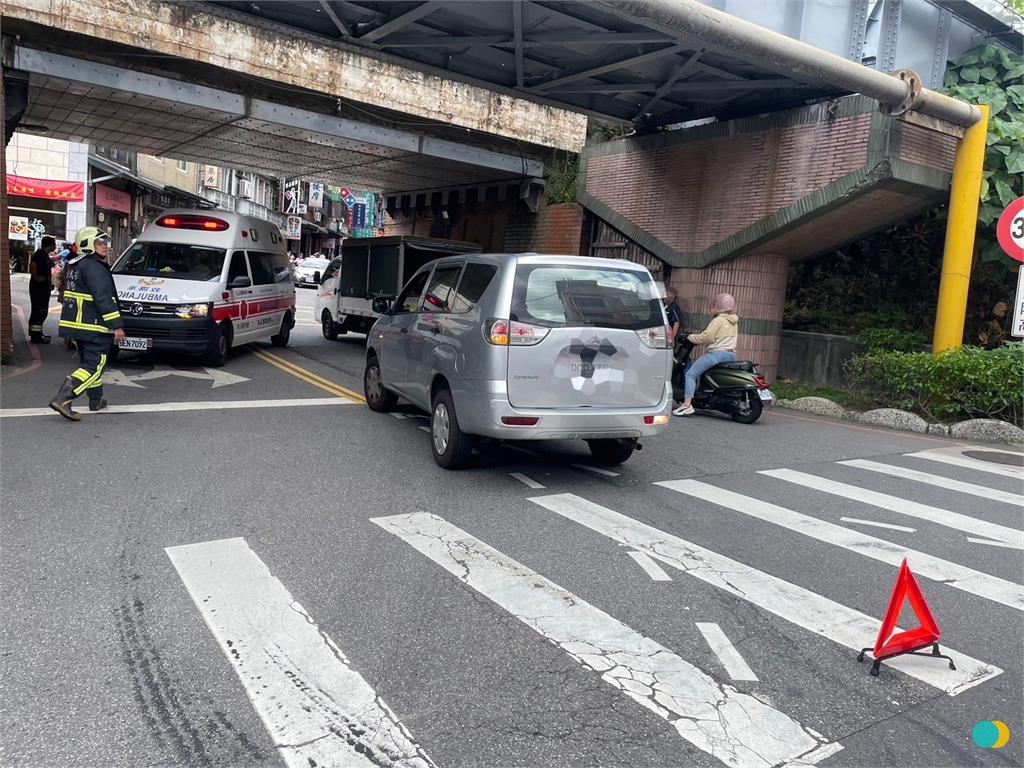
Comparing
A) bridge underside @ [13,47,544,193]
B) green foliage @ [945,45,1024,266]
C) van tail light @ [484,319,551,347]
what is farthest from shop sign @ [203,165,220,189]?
van tail light @ [484,319,551,347]

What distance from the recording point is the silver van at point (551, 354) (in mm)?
6707

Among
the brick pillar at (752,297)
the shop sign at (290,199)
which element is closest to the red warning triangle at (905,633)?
the brick pillar at (752,297)

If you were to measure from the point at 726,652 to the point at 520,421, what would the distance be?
300 centimetres

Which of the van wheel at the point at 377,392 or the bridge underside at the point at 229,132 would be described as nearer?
the van wheel at the point at 377,392

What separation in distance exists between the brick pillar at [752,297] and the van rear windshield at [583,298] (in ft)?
25.3

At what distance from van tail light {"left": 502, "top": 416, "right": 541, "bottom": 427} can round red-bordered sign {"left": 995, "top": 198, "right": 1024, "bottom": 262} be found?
17.1ft

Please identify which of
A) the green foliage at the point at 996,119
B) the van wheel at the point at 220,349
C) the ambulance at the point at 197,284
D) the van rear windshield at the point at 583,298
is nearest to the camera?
the van rear windshield at the point at 583,298

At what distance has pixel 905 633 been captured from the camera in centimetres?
398

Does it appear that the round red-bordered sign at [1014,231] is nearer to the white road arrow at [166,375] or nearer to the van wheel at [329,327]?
the white road arrow at [166,375]

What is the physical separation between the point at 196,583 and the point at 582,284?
3835 mm

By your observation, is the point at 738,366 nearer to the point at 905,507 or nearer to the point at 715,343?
the point at 715,343

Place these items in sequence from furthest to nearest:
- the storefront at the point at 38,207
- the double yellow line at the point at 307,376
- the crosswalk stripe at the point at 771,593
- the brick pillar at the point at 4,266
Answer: the storefront at the point at 38,207
the brick pillar at the point at 4,266
the double yellow line at the point at 307,376
the crosswalk stripe at the point at 771,593

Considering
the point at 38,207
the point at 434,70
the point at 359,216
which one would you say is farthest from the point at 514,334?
the point at 359,216

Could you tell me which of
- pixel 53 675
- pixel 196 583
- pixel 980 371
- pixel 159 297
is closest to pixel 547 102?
pixel 159 297
